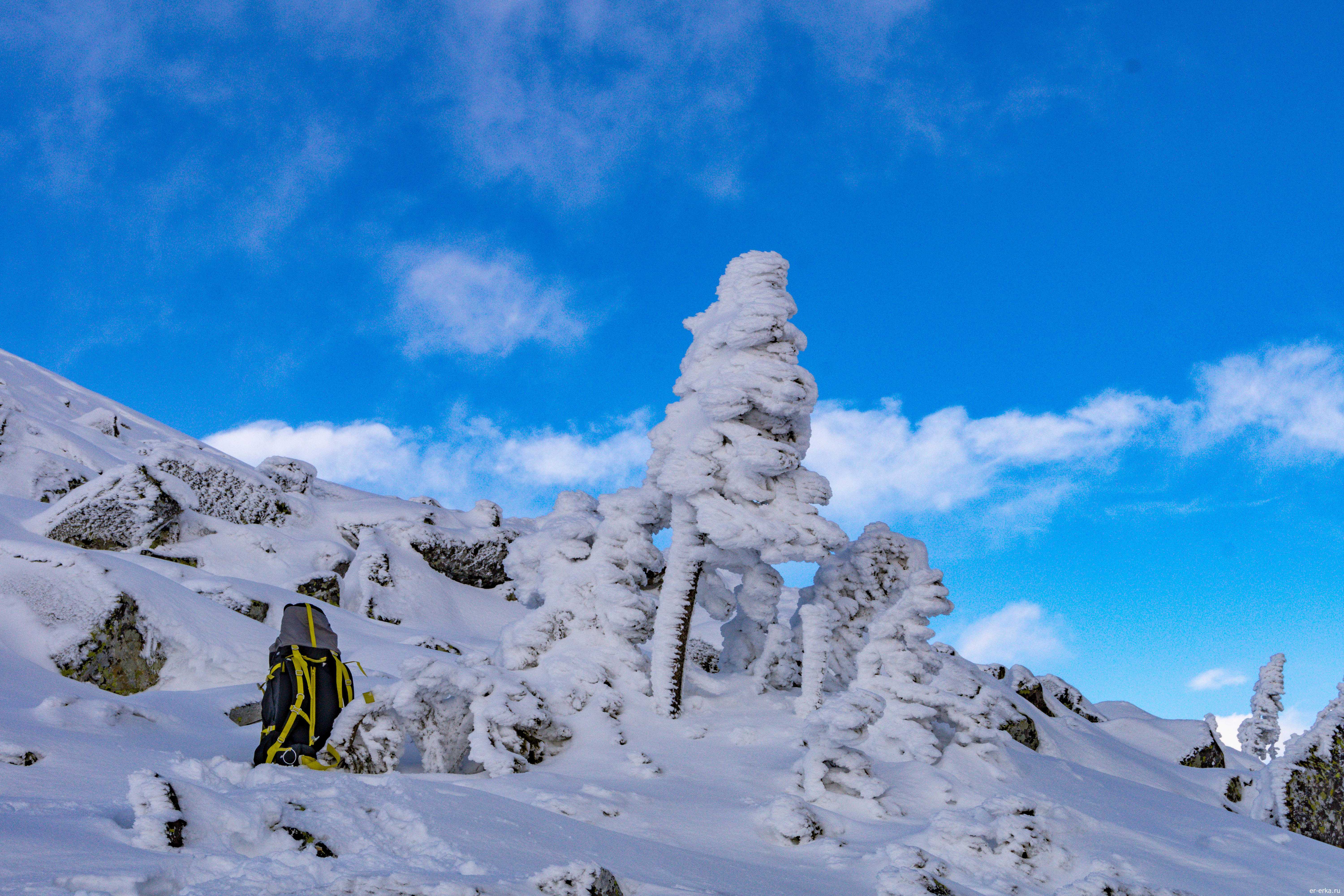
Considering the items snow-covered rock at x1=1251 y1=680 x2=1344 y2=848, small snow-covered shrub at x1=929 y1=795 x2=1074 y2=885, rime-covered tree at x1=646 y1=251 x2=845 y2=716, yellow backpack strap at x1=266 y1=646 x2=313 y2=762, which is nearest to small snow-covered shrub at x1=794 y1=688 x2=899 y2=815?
small snow-covered shrub at x1=929 y1=795 x2=1074 y2=885

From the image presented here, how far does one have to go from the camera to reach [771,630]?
51.6ft

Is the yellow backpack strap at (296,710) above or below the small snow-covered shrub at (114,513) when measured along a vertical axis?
below

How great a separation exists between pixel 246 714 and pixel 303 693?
10.4 feet

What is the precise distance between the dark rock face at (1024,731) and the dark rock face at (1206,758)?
7.92m

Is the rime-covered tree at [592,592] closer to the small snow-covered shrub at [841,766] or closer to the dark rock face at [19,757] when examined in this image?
the small snow-covered shrub at [841,766]

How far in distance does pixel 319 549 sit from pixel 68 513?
733 centimetres

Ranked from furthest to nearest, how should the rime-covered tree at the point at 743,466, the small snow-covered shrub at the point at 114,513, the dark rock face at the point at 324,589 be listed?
the dark rock face at the point at 324,589, the small snow-covered shrub at the point at 114,513, the rime-covered tree at the point at 743,466

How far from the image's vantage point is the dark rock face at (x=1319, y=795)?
10898 mm

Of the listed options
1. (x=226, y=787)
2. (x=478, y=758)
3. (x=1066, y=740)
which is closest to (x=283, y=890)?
(x=226, y=787)

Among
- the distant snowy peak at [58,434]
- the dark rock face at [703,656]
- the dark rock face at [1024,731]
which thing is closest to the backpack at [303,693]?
the dark rock face at [703,656]

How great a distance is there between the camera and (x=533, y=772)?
993 cm

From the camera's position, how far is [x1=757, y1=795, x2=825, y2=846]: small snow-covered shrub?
26.0 feet

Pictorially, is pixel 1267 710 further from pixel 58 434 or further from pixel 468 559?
pixel 58 434

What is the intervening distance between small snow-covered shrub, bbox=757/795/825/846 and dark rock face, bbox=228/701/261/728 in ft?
23.3
